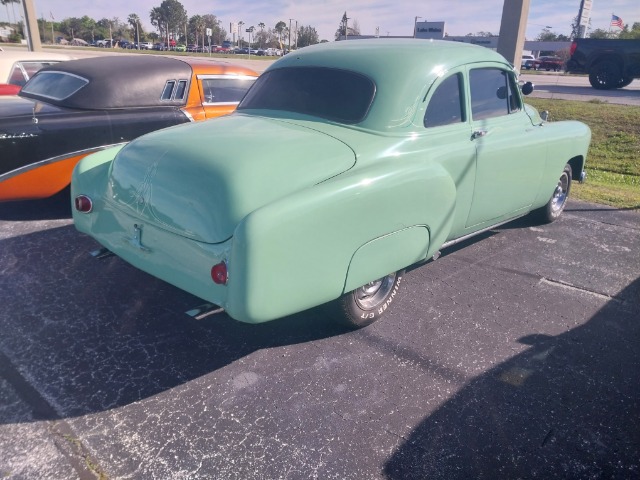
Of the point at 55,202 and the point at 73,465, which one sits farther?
the point at 55,202

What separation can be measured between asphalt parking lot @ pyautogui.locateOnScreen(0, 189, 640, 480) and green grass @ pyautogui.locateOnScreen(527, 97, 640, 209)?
310 cm

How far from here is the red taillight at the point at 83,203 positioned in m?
3.38

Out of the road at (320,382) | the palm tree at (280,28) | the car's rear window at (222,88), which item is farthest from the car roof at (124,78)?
the palm tree at (280,28)

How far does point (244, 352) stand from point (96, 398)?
2.75 ft

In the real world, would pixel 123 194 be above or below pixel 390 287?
above

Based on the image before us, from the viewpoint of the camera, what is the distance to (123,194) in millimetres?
3096

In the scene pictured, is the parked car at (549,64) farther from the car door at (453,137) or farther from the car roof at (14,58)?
the car door at (453,137)

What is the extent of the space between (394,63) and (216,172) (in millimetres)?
1579

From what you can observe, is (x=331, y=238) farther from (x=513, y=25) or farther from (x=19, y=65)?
(x=513, y=25)

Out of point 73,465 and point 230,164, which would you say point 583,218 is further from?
point 73,465

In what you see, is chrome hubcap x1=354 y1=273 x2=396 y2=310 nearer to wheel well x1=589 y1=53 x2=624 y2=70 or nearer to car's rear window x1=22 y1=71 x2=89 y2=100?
car's rear window x1=22 y1=71 x2=89 y2=100

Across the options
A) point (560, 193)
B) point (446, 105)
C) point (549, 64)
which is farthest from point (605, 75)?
point (549, 64)

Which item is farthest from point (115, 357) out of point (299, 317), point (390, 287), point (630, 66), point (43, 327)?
point (630, 66)

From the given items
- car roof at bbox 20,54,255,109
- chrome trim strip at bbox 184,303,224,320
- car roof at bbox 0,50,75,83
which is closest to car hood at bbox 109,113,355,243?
chrome trim strip at bbox 184,303,224,320
